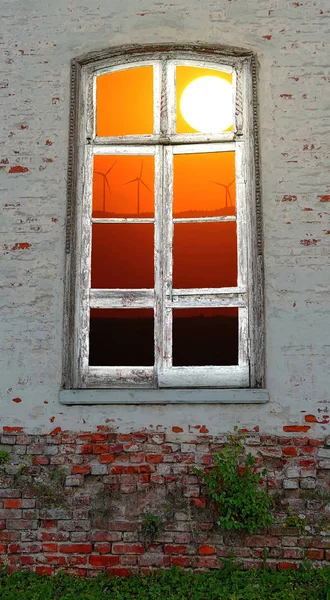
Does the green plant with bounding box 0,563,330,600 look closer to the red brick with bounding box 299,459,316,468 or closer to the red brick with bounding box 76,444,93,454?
the red brick with bounding box 299,459,316,468

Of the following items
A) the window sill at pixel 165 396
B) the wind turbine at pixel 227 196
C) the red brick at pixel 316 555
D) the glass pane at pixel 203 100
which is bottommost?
the red brick at pixel 316 555

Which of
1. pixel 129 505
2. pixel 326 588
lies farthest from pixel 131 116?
pixel 326 588

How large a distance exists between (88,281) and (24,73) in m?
1.69

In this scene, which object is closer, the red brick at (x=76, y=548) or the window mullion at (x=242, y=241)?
the red brick at (x=76, y=548)

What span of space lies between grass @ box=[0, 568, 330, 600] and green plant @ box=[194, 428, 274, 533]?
310 millimetres

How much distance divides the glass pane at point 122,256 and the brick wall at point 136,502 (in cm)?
112

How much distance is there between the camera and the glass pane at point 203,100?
4617 mm

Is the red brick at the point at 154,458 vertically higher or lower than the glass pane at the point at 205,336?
lower

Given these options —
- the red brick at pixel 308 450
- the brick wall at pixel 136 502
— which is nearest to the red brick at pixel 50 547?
the brick wall at pixel 136 502

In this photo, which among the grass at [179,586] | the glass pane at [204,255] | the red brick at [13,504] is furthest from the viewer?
the glass pane at [204,255]

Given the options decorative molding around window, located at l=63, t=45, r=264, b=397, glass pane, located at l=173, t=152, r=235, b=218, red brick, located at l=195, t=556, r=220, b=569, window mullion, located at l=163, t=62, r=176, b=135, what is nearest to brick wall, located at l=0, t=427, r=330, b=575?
red brick, located at l=195, t=556, r=220, b=569

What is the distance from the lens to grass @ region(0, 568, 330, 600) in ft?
11.9

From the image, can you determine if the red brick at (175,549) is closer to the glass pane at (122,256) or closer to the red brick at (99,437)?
the red brick at (99,437)

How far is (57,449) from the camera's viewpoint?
161 inches
